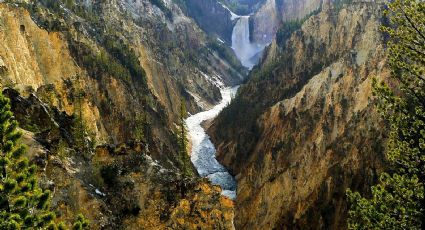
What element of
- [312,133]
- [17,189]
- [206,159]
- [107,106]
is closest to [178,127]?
[206,159]

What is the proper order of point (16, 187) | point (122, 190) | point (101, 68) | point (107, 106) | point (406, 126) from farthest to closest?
point (101, 68), point (107, 106), point (122, 190), point (406, 126), point (16, 187)

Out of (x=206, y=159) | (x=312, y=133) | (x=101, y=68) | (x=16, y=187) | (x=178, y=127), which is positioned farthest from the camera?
(x=178, y=127)

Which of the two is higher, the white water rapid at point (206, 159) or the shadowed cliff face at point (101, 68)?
the shadowed cliff face at point (101, 68)

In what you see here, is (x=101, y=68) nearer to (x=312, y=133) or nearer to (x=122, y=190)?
(x=312, y=133)

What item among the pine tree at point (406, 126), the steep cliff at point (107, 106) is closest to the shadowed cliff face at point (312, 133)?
A: the steep cliff at point (107, 106)

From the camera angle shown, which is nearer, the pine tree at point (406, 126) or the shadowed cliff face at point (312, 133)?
the pine tree at point (406, 126)

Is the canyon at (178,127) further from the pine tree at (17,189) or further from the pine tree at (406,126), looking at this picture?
the pine tree at (406,126)

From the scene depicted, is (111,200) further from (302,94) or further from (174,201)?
(302,94)

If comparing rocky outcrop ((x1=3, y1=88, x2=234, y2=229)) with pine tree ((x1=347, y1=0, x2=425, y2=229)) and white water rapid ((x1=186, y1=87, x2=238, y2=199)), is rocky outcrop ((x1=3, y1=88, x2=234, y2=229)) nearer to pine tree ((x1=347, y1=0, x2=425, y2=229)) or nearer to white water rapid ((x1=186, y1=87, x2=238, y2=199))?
pine tree ((x1=347, y1=0, x2=425, y2=229))
